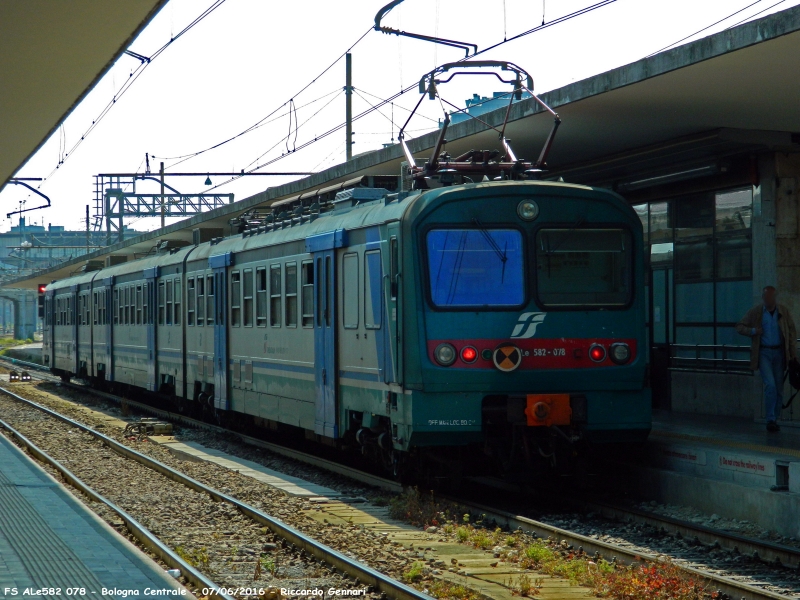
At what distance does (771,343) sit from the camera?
12.3 metres

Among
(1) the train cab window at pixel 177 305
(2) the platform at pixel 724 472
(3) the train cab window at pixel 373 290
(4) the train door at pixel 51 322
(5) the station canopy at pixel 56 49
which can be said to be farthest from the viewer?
(4) the train door at pixel 51 322

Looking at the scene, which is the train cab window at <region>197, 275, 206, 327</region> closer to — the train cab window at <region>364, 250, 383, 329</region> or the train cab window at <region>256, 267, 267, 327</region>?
the train cab window at <region>256, 267, 267, 327</region>

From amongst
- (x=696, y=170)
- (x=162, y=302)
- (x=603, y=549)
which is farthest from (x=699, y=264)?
(x=162, y=302)

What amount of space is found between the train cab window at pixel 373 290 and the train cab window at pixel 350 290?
305 millimetres

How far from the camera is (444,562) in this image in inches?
324

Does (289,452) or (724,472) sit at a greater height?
(724,472)

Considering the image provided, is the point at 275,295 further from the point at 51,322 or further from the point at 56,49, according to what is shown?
the point at 51,322

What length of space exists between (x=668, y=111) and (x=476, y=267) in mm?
3061

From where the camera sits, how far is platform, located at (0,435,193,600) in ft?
22.5

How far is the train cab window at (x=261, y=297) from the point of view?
15055mm

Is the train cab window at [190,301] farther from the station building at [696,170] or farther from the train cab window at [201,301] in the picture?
the station building at [696,170]

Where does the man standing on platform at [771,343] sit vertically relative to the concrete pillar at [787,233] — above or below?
below

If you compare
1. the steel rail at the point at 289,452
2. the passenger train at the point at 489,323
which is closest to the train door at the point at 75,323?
the steel rail at the point at 289,452

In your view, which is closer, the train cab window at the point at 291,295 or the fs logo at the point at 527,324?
the fs logo at the point at 527,324
